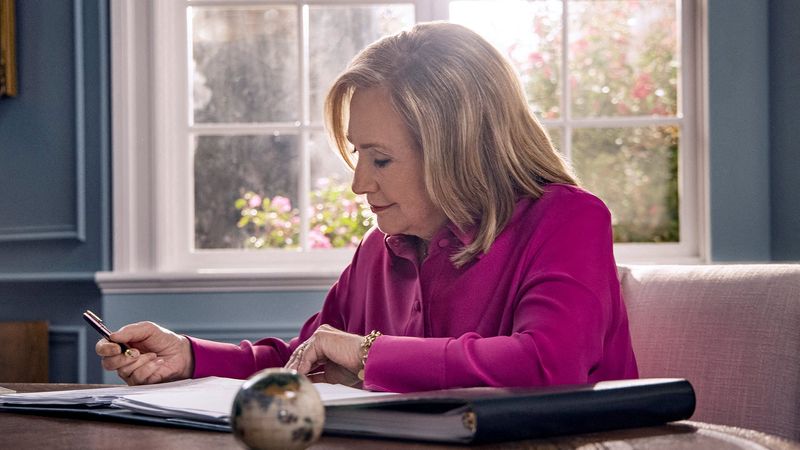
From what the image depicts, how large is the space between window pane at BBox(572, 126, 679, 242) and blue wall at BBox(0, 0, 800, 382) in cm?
19

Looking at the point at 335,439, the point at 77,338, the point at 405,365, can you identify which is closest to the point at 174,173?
the point at 77,338

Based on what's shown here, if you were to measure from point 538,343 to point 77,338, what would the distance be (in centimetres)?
214

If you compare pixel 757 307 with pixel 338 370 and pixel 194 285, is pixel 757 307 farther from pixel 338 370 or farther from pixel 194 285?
pixel 194 285

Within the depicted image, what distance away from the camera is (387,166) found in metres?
1.67

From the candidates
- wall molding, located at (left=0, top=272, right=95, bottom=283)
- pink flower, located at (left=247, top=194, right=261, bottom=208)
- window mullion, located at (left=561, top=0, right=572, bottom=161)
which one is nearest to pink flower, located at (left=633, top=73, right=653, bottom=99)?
window mullion, located at (left=561, top=0, right=572, bottom=161)

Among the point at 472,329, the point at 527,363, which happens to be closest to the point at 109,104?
the point at 472,329

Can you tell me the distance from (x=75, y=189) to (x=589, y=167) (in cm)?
161

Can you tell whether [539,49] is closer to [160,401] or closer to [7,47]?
[7,47]

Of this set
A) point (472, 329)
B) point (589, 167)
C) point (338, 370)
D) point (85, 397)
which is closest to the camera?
point (85, 397)

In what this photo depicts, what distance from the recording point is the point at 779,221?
2.97 metres

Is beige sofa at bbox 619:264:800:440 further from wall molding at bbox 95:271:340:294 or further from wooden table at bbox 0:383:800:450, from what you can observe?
wall molding at bbox 95:271:340:294

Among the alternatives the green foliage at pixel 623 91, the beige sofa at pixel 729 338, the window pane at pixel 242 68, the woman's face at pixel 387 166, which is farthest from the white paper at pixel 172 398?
the green foliage at pixel 623 91

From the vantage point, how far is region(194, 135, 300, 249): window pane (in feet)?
10.6

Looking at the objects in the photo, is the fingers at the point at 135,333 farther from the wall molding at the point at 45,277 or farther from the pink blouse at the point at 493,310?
the wall molding at the point at 45,277
